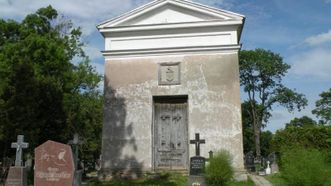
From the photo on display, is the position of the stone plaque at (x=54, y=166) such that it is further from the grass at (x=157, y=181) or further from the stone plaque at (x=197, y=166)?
the stone plaque at (x=197, y=166)

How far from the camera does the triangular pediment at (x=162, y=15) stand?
1742cm

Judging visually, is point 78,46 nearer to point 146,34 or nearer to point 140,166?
point 146,34

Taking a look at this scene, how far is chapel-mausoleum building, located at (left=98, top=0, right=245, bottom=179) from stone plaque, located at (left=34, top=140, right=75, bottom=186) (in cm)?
556

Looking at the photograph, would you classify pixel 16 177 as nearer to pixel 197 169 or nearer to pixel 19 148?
pixel 19 148

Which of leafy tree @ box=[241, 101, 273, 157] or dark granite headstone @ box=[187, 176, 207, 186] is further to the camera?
leafy tree @ box=[241, 101, 273, 157]

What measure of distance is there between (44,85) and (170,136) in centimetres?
710

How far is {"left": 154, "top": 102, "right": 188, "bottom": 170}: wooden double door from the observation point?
17.0 meters

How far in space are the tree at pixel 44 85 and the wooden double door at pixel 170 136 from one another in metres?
5.57

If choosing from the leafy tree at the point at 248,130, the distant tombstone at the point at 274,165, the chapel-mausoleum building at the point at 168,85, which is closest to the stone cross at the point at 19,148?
the chapel-mausoleum building at the point at 168,85

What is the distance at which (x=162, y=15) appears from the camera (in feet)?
58.4

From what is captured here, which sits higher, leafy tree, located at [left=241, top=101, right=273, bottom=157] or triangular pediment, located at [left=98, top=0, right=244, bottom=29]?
triangular pediment, located at [left=98, top=0, right=244, bottom=29]

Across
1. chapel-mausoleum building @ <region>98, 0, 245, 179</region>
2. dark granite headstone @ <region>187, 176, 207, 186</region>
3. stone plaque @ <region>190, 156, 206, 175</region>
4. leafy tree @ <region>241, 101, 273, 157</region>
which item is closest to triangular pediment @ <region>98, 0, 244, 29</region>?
chapel-mausoleum building @ <region>98, 0, 245, 179</region>

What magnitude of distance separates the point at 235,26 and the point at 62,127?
9849 millimetres

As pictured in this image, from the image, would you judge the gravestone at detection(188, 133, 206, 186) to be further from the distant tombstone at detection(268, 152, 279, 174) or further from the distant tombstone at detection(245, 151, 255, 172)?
the distant tombstone at detection(245, 151, 255, 172)
